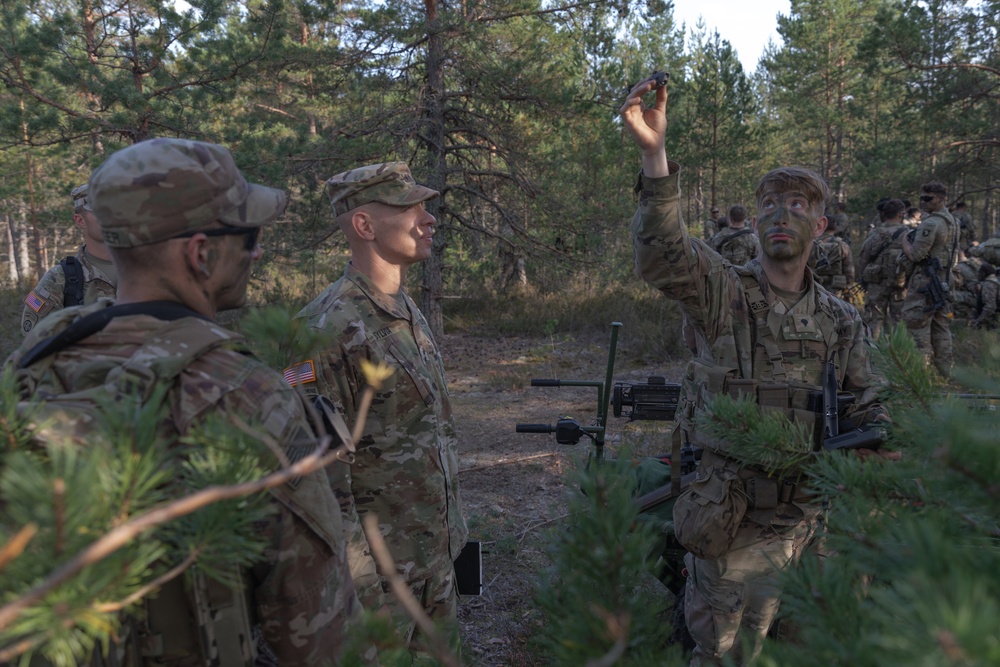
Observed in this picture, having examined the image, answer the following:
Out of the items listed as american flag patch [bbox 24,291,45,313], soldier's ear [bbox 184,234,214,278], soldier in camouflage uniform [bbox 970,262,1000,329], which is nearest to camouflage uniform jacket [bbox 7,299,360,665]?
soldier's ear [bbox 184,234,214,278]

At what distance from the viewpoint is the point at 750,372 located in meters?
2.62

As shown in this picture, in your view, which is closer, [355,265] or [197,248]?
[197,248]

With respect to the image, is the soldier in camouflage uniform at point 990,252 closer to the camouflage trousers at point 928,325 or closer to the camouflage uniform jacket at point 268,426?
the camouflage trousers at point 928,325

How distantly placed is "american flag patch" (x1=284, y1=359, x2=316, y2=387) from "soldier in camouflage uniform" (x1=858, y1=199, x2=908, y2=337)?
9264 millimetres

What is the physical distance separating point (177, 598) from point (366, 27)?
10641 millimetres

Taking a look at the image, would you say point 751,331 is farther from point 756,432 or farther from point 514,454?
point 514,454

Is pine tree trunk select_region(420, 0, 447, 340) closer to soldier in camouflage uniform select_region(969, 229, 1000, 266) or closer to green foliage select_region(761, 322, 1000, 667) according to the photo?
green foliage select_region(761, 322, 1000, 667)

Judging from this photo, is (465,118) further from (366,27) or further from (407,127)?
(366,27)

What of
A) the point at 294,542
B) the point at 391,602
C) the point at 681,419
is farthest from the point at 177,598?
the point at 681,419

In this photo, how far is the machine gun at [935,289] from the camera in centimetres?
826

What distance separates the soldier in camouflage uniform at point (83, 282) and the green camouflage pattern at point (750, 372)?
3.05 metres

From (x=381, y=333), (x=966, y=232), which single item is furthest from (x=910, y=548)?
(x=966, y=232)

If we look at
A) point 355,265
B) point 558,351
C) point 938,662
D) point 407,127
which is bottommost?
point 558,351

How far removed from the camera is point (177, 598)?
1.19 meters
